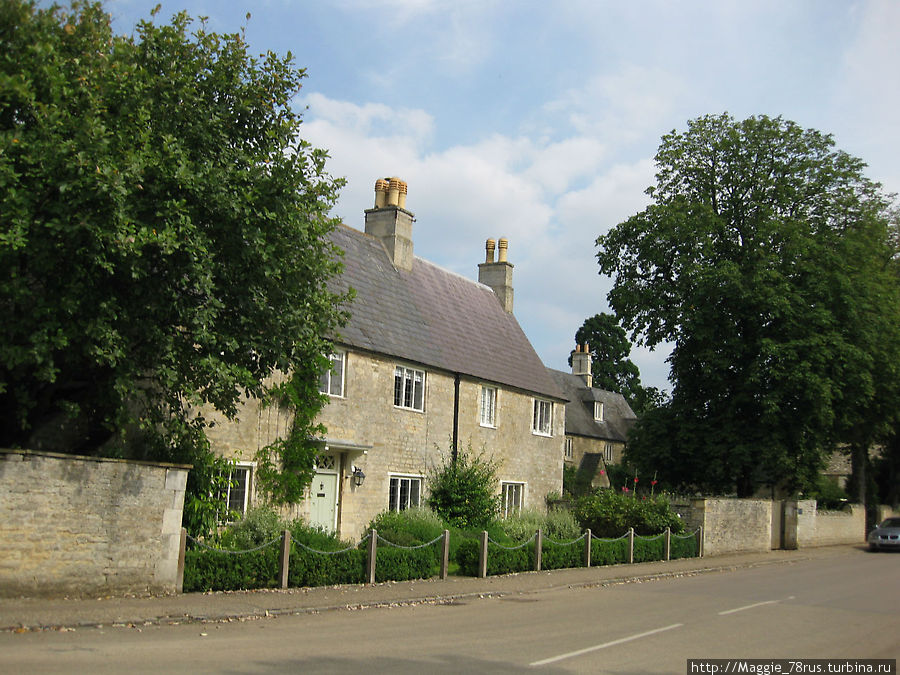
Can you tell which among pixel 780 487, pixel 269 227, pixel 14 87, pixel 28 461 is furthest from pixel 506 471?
pixel 14 87

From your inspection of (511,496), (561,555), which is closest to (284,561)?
(561,555)

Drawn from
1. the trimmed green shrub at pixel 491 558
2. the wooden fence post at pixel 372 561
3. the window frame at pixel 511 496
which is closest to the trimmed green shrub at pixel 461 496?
the window frame at pixel 511 496

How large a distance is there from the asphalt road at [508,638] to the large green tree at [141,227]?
159 inches

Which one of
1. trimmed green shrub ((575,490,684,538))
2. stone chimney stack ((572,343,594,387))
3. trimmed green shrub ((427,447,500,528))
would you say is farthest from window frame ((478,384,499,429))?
stone chimney stack ((572,343,594,387))

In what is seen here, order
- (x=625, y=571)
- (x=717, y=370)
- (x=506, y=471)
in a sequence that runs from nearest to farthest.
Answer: (x=625, y=571), (x=506, y=471), (x=717, y=370)

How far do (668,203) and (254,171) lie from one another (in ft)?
82.0

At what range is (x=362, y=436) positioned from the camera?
2191 cm

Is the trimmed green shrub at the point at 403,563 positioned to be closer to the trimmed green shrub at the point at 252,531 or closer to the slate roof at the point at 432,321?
the trimmed green shrub at the point at 252,531

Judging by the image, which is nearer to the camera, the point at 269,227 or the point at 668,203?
the point at 269,227

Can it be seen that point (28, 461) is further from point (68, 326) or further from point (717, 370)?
point (717, 370)

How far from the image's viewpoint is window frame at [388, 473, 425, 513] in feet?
76.1

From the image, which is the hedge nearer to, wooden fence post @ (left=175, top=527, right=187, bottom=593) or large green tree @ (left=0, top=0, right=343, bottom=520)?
wooden fence post @ (left=175, top=527, right=187, bottom=593)

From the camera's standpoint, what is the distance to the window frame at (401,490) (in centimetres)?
2320

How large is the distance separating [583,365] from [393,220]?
142ft
